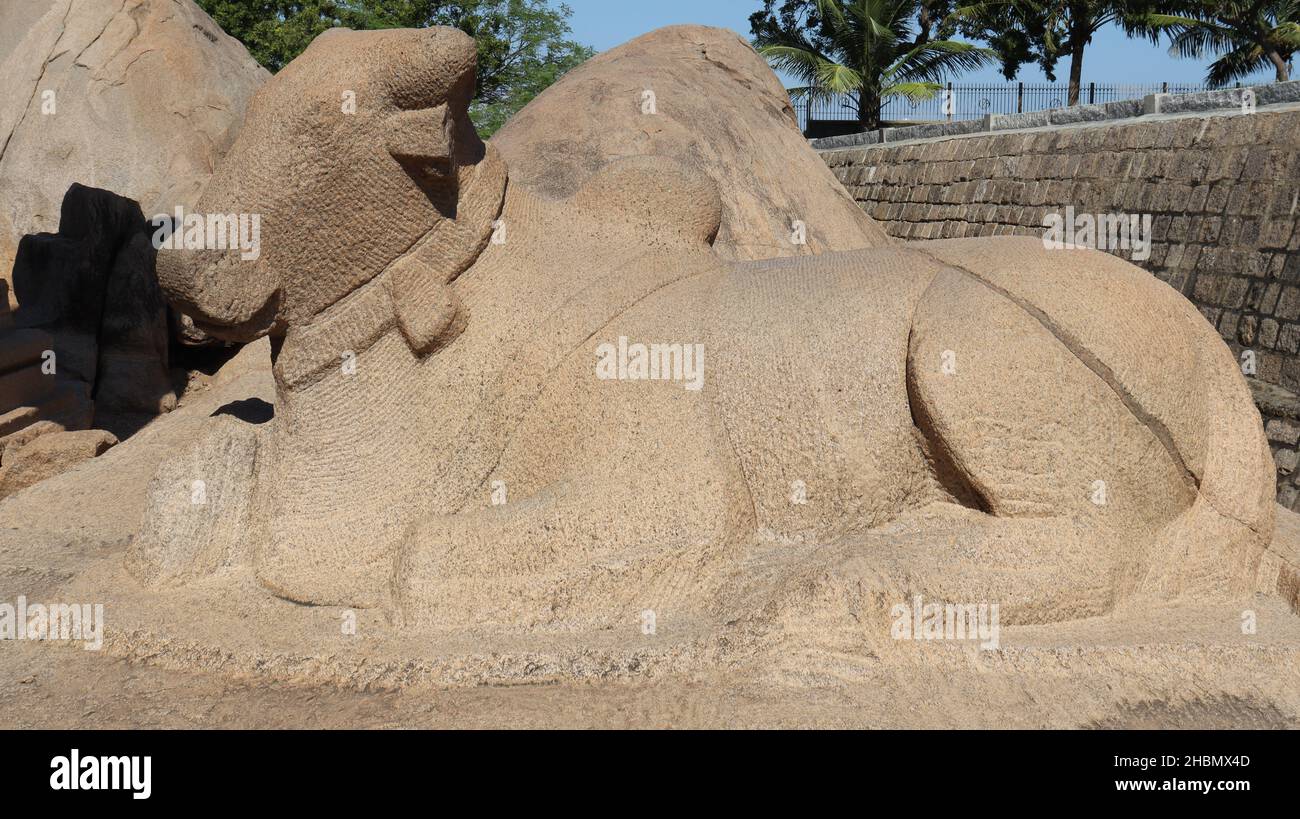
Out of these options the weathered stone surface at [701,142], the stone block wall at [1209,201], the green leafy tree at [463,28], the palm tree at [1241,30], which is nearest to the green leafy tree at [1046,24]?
the palm tree at [1241,30]

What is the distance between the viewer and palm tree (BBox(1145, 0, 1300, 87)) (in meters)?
22.9

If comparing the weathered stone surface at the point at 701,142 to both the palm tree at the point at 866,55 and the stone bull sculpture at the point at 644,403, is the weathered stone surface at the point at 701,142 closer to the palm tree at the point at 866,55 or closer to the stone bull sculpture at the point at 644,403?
the stone bull sculpture at the point at 644,403

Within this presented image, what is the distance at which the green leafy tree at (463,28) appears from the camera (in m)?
17.5

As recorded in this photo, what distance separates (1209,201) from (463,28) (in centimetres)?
1444

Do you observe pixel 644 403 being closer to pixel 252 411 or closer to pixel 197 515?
pixel 197 515

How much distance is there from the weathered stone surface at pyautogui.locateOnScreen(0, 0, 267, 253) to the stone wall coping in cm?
661

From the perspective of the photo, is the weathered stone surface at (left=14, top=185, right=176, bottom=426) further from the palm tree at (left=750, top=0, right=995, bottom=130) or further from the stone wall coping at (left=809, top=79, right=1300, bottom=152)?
the palm tree at (left=750, top=0, right=995, bottom=130)

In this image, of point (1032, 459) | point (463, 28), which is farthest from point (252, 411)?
point (463, 28)

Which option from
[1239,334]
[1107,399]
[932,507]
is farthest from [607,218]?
[1239,334]

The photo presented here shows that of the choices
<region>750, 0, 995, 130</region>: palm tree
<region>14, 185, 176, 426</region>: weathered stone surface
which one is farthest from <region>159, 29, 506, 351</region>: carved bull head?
<region>750, 0, 995, 130</region>: palm tree

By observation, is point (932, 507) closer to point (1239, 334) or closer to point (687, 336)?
point (687, 336)

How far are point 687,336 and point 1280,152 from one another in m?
5.53

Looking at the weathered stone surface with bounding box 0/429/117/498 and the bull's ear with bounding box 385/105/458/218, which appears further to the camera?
the weathered stone surface with bounding box 0/429/117/498

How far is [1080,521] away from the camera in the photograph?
291cm
